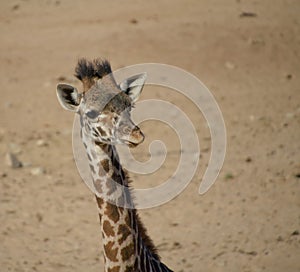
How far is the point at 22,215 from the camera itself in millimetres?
9789

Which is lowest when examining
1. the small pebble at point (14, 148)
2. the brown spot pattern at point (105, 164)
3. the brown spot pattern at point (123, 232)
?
the brown spot pattern at point (123, 232)

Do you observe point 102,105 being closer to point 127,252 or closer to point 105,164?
point 105,164

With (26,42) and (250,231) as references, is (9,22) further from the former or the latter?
(250,231)

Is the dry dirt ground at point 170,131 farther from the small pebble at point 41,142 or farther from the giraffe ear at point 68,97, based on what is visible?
the giraffe ear at point 68,97

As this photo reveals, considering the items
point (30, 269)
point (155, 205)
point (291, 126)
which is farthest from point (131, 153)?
point (30, 269)

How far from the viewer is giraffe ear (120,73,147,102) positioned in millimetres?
6453

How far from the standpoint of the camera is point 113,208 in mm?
Result: 6215

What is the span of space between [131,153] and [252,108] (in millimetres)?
2591

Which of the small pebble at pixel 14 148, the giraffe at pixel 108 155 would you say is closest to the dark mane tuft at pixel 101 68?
the giraffe at pixel 108 155

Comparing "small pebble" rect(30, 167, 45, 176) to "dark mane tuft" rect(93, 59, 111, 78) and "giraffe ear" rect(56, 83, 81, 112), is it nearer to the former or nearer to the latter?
"giraffe ear" rect(56, 83, 81, 112)

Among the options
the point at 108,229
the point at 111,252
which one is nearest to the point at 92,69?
the point at 108,229

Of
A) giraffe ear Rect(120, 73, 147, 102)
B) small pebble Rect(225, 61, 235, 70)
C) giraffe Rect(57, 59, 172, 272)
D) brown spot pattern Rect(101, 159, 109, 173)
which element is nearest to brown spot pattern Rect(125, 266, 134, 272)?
giraffe Rect(57, 59, 172, 272)

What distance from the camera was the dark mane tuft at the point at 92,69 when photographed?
6.27m

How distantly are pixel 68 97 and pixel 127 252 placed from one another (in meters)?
1.23
